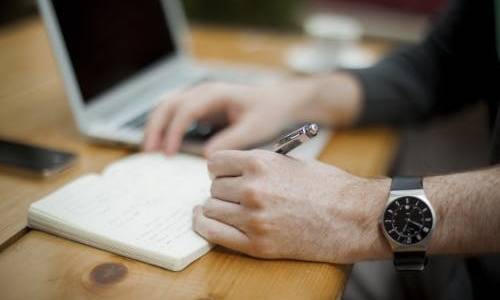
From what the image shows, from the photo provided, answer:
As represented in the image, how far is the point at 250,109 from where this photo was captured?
0.87 m

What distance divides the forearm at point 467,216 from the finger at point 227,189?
228 millimetres

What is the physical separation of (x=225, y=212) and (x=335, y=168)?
6.0 inches

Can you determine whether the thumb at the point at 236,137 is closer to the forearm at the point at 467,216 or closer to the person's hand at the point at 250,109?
the person's hand at the point at 250,109

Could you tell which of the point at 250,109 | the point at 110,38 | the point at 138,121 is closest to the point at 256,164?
the point at 250,109

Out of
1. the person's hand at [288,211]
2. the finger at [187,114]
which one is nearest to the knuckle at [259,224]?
the person's hand at [288,211]

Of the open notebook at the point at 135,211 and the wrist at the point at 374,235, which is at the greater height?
the open notebook at the point at 135,211

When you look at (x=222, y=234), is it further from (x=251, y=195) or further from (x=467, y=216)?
(x=467, y=216)

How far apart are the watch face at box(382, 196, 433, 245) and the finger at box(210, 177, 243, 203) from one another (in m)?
0.17

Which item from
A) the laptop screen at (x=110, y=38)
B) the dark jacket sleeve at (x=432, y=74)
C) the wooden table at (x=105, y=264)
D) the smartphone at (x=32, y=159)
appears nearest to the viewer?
the wooden table at (x=105, y=264)

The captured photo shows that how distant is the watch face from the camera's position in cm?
61

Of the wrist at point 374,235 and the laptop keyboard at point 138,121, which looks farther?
the laptop keyboard at point 138,121

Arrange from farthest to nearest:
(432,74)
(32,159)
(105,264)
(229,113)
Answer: (432,74) < (229,113) < (32,159) < (105,264)

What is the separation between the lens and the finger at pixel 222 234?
0.60m

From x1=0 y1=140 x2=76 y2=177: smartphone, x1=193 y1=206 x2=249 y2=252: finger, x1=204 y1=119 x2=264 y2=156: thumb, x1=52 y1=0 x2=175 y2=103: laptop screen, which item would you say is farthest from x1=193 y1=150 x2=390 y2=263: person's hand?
x1=52 y1=0 x2=175 y2=103: laptop screen
